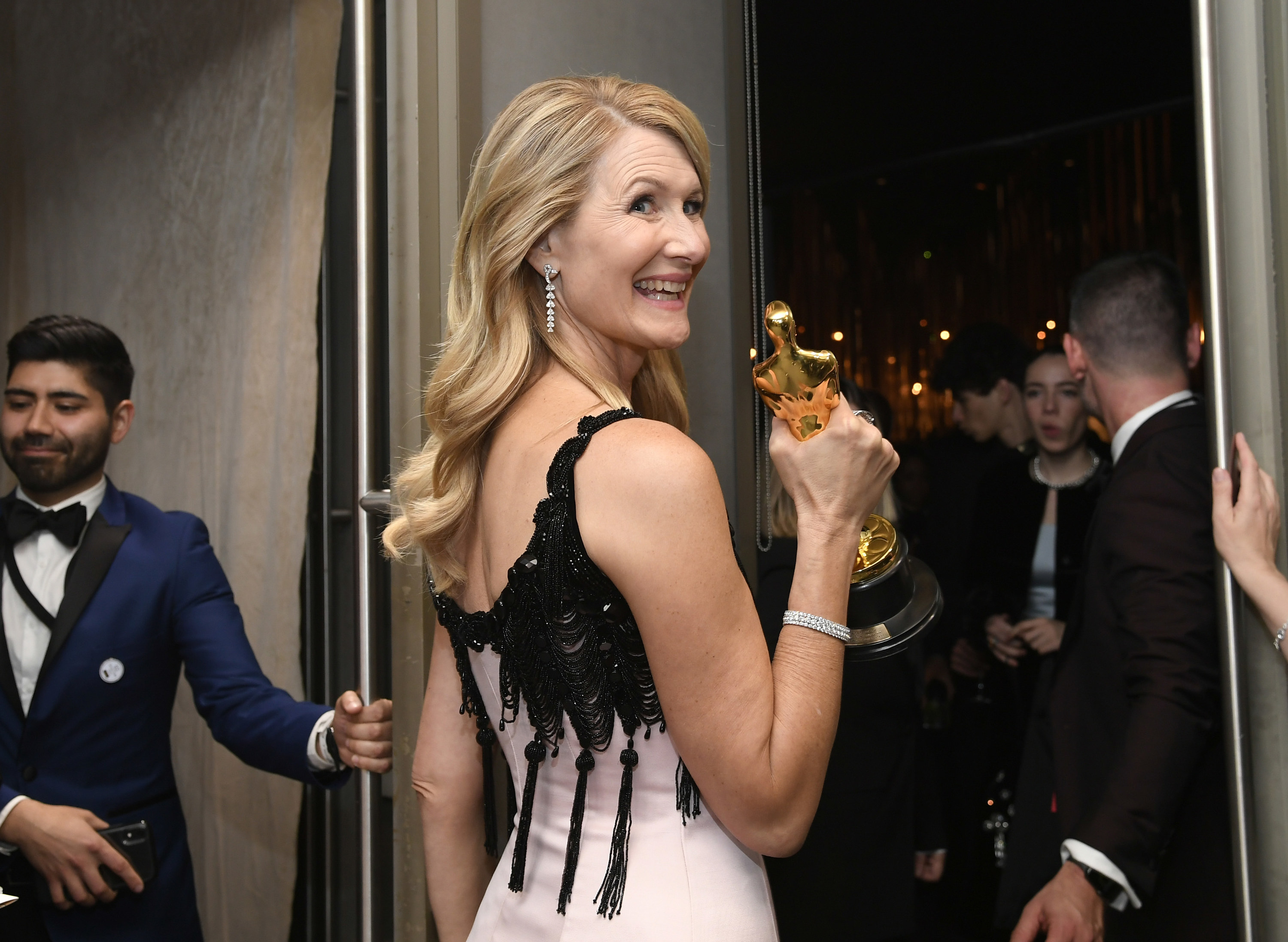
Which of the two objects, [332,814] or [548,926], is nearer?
[548,926]

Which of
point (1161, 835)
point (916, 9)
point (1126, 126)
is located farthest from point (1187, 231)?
point (1161, 835)

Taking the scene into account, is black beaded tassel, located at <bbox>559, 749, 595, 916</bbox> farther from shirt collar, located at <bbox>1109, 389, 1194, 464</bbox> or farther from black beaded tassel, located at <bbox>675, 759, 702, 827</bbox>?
shirt collar, located at <bbox>1109, 389, 1194, 464</bbox>

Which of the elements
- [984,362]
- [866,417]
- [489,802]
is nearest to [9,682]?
[489,802]

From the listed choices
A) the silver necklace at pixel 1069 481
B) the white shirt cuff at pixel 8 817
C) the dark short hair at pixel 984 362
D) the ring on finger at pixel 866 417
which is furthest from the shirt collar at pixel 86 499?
the dark short hair at pixel 984 362

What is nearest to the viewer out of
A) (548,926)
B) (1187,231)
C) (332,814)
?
(548,926)

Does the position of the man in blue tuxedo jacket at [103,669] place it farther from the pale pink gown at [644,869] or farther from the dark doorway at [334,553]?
the pale pink gown at [644,869]

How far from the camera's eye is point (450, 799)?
1458mm

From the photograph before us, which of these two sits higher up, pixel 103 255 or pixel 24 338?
pixel 103 255

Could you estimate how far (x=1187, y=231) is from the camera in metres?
5.79

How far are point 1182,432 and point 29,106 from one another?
8.15 feet

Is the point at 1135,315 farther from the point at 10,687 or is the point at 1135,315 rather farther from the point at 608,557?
the point at 10,687

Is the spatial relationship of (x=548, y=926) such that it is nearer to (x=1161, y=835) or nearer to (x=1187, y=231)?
(x=1161, y=835)

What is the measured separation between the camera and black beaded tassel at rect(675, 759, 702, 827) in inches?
46.8

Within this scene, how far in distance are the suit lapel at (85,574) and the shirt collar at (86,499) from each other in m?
0.02
